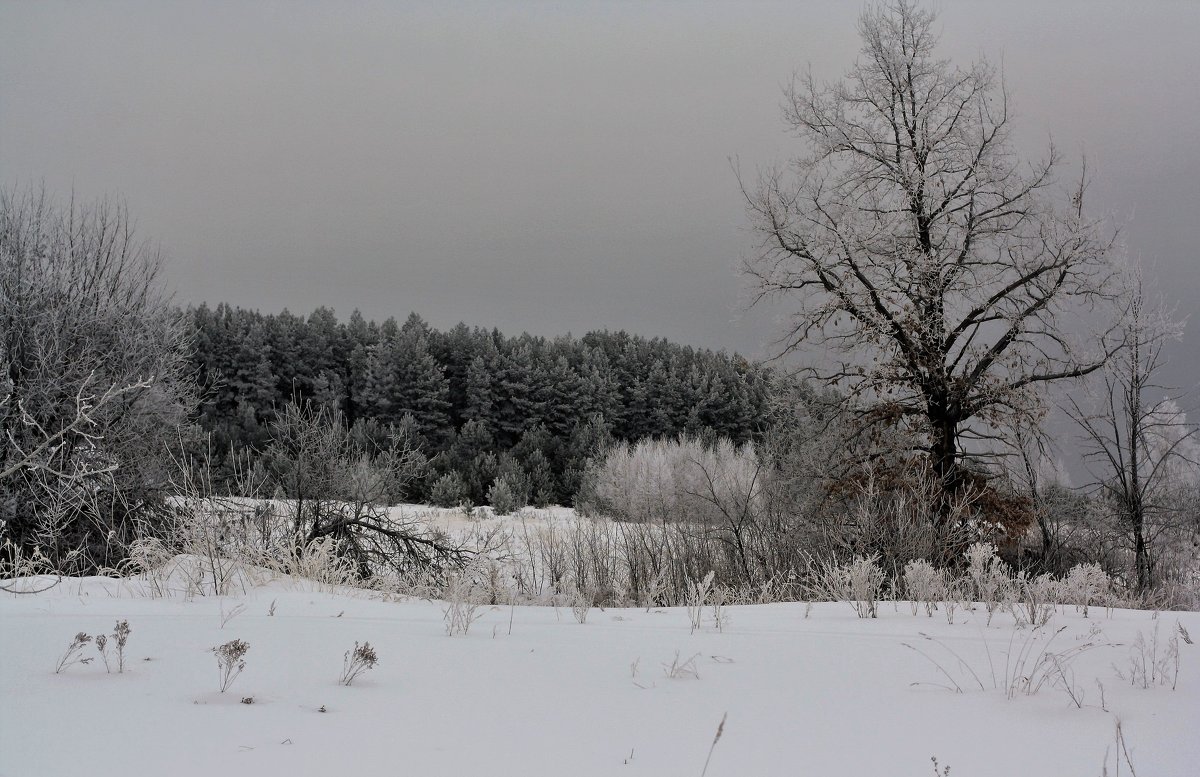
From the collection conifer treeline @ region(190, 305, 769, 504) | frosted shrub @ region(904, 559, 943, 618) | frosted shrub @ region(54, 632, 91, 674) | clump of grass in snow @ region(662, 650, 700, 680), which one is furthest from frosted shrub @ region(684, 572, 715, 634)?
conifer treeline @ region(190, 305, 769, 504)

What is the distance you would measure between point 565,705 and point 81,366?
12.0 m

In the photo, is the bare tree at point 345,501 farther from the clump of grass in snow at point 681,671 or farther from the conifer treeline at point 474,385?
the conifer treeline at point 474,385

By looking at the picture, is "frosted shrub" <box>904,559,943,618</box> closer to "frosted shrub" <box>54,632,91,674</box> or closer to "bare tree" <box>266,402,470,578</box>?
"frosted shrub" <box>54,632,91,674</box>

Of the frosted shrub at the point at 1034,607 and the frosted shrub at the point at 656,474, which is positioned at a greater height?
the frosted shrub at the point at 656,474

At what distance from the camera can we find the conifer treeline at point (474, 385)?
39.4 metres

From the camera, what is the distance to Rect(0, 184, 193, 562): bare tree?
10836 mm

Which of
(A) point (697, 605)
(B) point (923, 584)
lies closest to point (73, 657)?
(A) point (697, 605)

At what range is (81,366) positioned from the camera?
11.7m

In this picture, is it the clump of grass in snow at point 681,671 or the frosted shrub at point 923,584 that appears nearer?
the clump of grass in snow at point 681,671

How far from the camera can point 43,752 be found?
198cm

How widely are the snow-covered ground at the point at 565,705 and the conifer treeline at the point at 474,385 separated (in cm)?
3127

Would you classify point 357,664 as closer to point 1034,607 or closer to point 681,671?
point 681,671

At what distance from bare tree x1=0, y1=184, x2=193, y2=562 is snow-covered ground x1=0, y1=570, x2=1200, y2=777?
831 centimetres

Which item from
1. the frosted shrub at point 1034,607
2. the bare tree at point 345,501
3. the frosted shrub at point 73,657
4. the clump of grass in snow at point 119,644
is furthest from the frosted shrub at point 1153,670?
the bare tree at point 345,501
